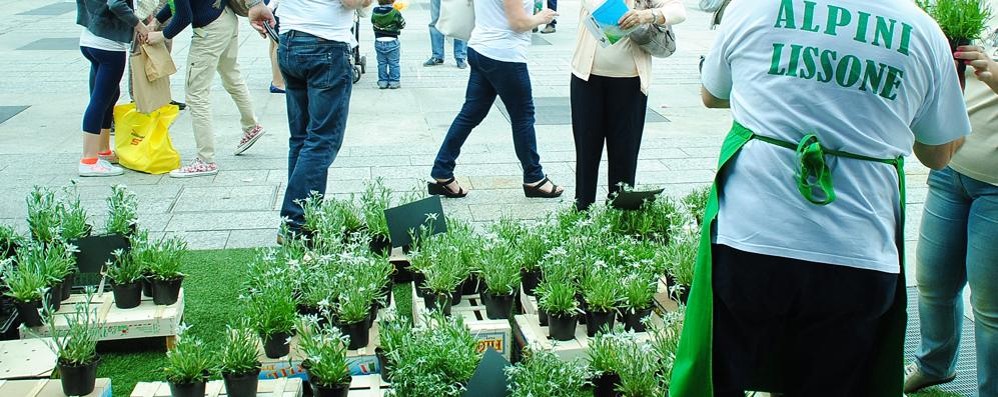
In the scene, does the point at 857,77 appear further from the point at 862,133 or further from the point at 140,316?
the point at 140,316

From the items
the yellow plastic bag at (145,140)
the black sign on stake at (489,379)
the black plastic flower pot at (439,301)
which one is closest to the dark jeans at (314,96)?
the black plastic flower pot at (439,301)

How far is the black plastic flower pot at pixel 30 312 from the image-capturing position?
136 inches

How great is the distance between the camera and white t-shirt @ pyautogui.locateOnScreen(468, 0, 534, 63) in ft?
17.3

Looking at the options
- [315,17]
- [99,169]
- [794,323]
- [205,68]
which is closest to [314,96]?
[315,17]

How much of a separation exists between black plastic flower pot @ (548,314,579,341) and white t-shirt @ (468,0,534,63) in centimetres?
227

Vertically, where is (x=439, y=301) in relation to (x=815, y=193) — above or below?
below

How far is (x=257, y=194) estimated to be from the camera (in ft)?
19.6

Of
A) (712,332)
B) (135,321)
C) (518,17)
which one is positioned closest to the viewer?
(712,332)

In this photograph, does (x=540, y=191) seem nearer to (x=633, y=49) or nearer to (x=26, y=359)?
(x=633, y=49)

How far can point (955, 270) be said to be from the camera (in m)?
3.23

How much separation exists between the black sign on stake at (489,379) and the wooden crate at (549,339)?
0.42m

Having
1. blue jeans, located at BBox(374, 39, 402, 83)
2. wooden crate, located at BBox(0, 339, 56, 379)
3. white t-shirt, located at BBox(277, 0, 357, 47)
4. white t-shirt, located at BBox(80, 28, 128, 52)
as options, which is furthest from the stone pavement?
wooden crate, located at BBox(0, 339, 56, 379)

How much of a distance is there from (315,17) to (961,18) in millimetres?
3016

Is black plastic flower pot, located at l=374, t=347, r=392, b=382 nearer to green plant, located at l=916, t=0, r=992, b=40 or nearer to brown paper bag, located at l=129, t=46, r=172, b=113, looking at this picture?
green plant, located at l=916, t=0, r=992, b=40
